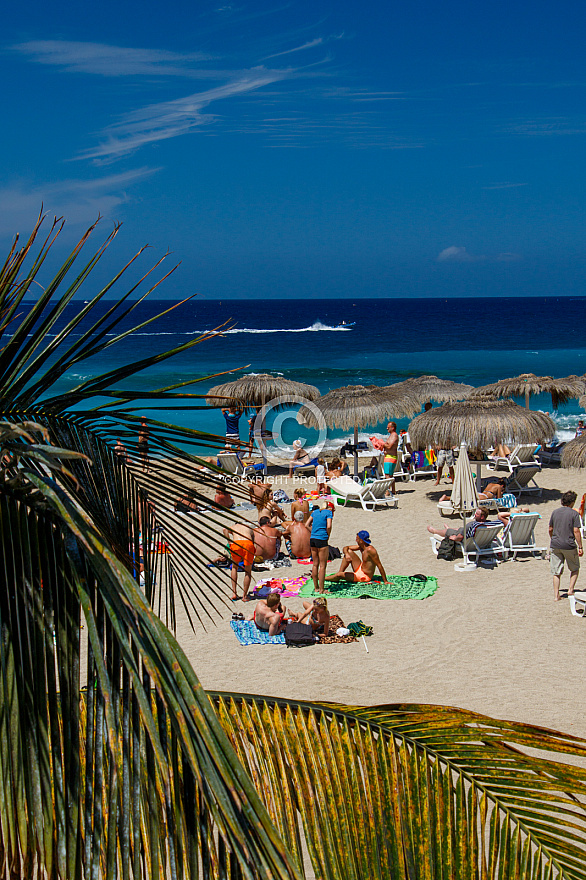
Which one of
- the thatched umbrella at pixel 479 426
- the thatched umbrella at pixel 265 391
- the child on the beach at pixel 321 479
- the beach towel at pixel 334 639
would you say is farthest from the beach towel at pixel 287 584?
the thatched umbrella at pixel 265 391

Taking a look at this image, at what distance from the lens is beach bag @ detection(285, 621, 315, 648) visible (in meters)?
7.76

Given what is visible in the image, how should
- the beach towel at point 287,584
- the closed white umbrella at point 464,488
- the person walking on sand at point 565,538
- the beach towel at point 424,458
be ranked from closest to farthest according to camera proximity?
1. the person walking on sand at point 565,538
2. the beach towel at point 287,584
3. the closed white umbrella at point 464,488
4. the beach towel at point 424,458

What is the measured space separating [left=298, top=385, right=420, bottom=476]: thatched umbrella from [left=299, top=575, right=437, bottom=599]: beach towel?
6.34 meters

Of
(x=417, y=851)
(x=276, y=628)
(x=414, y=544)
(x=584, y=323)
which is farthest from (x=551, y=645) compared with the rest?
(x=584, y=323)

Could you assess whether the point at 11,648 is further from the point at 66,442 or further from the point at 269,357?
the point at 269,357

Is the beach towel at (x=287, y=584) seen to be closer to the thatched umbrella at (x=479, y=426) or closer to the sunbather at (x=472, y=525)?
the sunbather at (x=472, y=525)

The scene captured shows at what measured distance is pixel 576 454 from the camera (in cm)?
1182

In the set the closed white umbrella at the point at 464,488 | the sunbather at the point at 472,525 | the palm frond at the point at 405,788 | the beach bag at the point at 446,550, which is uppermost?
the closed white umbrella at the point at 464,488

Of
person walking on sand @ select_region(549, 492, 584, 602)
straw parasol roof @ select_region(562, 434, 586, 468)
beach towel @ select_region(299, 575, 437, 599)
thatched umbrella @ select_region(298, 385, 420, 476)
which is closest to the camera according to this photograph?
person walking on sand @ select_region(549, 492, 584, 602)

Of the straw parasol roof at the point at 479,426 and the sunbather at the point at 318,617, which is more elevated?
the straw parasol roof at the point at 479,426

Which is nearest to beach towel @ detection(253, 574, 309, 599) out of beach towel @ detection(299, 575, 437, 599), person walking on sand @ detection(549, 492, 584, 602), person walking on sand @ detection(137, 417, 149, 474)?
beach towel @ detection(299, 575, 437, 599)

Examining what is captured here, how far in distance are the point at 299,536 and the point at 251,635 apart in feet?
8.93

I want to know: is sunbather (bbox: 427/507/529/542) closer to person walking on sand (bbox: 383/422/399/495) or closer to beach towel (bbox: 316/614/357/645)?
beach towel (bbox: 316/614/357/645)

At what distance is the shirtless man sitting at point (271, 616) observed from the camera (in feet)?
26.4
